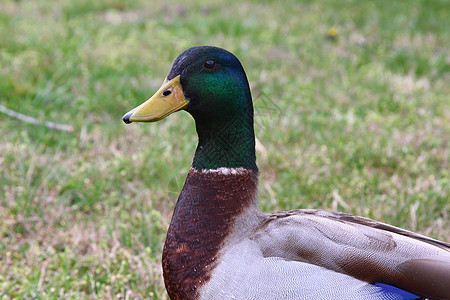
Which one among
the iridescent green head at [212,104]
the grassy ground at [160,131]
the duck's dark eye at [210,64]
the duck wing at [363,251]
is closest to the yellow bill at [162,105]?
the iridescent green head at [212,104]

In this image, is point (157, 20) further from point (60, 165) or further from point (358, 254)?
point (358, 254)

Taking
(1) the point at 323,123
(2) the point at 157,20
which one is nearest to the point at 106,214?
(1) the point at 323,123

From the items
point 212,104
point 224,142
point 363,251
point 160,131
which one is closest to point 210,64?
point 212,104

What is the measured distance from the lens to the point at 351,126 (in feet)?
13.6

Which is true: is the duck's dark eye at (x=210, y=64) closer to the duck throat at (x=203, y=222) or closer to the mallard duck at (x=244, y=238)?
the mallard duck at (x=244, y=238)

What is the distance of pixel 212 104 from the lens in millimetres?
2076

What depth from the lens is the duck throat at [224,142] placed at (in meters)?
2.12

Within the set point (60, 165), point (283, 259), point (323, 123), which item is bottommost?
point (60, 165)

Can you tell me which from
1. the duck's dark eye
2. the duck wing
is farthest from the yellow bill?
the duck wing

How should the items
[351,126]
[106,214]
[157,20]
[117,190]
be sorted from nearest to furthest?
1. [106,214]
2. [117,190]
3. [351,126]
4. [157,20]

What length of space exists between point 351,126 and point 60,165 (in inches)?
86.0

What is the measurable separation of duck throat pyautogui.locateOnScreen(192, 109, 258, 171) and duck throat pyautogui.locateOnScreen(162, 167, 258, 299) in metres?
0.03

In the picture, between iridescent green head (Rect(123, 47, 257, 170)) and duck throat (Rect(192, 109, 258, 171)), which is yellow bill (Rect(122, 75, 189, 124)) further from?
duck throat (Rect(192, 109, 258, 171))

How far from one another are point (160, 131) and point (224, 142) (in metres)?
1.91
